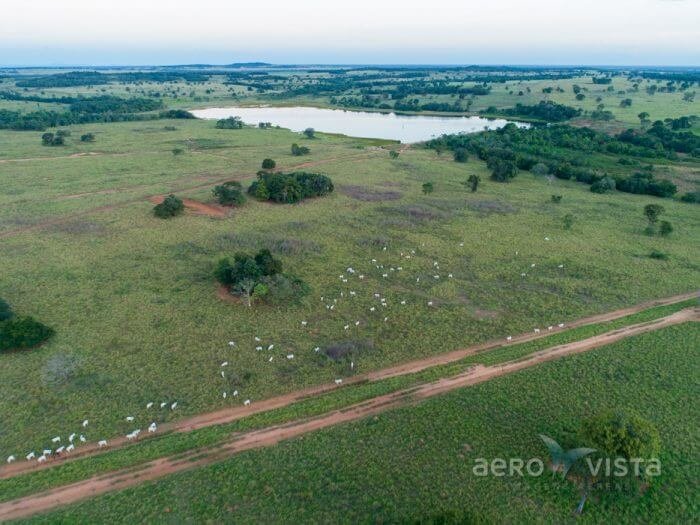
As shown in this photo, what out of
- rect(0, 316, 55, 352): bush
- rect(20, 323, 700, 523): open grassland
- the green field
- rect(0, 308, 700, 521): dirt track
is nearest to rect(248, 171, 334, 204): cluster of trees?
the green field

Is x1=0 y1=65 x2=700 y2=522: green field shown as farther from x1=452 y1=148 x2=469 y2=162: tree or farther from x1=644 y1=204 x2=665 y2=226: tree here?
x1=452 y1=148 x2=469 y2=162: tree

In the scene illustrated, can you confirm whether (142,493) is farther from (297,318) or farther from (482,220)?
(482,220)

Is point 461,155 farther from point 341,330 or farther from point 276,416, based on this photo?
point 276,416

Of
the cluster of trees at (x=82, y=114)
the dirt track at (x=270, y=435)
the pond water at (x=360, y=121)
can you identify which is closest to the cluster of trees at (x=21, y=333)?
the dirt track at (x=270, y=435)

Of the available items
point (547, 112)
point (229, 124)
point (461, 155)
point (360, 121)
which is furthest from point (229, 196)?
point (547, 112)

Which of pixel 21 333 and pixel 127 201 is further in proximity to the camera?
pixel 127 201
